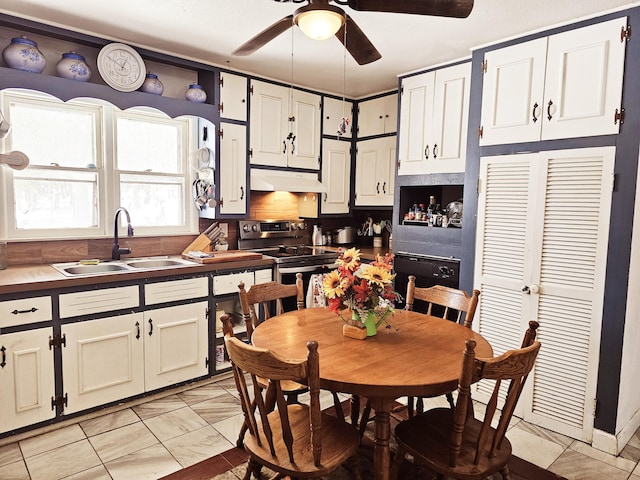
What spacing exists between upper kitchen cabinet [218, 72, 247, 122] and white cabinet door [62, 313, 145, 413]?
1761 mm

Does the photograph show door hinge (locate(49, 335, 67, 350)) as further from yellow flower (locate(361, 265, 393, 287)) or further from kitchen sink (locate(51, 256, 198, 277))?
yellow flower (locate(361, 265, 393, 287))

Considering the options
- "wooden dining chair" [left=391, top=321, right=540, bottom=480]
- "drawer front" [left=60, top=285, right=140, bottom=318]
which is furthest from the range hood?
"wooden dining chair" [left=391, top=321, right=540, bottom=480]

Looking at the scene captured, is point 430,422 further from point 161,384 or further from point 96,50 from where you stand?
point 96,50

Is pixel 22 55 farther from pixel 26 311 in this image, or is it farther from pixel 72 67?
pixel 26 311

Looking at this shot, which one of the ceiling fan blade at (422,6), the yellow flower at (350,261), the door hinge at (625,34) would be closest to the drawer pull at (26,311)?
the yellow flower at (350,261)

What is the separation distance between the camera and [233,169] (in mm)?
3604

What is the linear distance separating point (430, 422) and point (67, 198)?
2.86m

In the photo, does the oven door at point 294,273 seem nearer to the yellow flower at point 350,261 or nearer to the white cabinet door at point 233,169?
the white cabinet door at point 233,169

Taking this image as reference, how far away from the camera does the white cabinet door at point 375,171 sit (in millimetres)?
4156

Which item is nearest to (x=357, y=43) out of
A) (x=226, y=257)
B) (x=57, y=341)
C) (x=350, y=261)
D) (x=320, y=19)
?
(x=320, y=19)

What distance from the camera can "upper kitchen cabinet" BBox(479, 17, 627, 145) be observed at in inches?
95.0

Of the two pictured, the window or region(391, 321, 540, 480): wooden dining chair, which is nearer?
region(391, 321, 540, 480): wooden dining chair

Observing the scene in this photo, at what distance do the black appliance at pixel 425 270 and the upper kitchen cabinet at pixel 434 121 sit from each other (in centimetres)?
70

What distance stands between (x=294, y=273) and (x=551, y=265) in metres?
1.94
